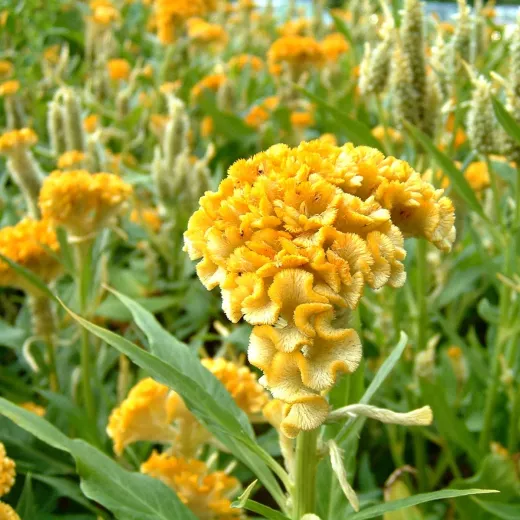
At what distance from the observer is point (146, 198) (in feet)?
8.43

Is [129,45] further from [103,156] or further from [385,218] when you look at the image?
[385,218]

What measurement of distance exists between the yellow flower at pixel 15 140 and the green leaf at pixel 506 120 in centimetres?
108

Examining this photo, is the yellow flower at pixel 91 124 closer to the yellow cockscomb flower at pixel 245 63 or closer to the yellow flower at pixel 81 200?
the yellow flower at pixel 81 200

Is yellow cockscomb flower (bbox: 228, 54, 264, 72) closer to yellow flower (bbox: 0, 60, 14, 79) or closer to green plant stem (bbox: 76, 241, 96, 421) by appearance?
yellow flower (bbox: 0, 60, 14, 79)

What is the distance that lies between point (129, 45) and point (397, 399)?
2.78 meters

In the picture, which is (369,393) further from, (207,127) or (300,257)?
Result: (207,127)

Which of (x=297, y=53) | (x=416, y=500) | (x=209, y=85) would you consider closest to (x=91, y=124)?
(x=209, y=85)

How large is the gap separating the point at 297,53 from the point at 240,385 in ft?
6.33

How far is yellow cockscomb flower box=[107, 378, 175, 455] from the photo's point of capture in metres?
1.10

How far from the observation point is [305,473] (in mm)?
814

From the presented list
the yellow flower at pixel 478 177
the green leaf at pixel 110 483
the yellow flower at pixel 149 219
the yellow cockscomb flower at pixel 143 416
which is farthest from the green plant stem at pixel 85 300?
the yellow flower at pixel 478 177

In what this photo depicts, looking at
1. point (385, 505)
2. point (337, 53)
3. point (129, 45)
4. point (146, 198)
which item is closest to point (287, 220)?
point (385, 505)

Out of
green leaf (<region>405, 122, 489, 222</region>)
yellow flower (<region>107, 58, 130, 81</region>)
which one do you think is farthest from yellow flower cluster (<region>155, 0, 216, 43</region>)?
green leaf (<region>405, 122, 489, 222</region>)

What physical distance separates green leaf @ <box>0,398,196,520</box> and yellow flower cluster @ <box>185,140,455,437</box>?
0.31 metres
